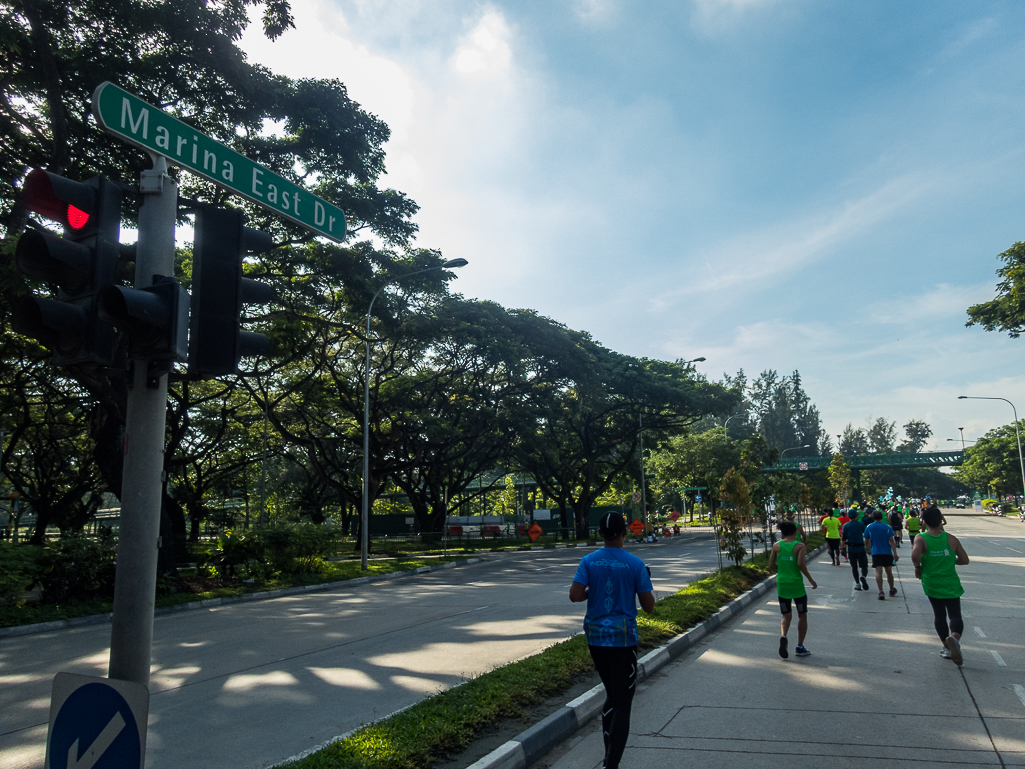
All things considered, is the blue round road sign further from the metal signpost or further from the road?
the road

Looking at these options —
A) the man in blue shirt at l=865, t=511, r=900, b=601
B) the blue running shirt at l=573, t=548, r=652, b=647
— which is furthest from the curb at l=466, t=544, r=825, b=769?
the man in blue shirt at l=865, t=511, r=900, b=601

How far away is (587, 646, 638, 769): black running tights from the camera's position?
4.44m

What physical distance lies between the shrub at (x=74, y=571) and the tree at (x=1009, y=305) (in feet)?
93.9

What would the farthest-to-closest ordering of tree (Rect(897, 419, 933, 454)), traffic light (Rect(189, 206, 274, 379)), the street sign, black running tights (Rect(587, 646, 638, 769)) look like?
tree (Rect(897, 419, 933, 454)) < black running tights (Rect(587, 646, 638, 769)) < traffic light (Rect(189, 206, 274, 379)) < the street sign

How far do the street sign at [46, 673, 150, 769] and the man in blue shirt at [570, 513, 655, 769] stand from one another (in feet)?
8.38

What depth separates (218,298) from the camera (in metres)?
3.50

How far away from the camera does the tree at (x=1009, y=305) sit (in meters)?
24.7

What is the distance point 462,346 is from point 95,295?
27.2m

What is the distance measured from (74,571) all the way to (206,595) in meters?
2.63

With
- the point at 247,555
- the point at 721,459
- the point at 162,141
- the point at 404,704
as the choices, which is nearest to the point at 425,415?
the point at 247,555

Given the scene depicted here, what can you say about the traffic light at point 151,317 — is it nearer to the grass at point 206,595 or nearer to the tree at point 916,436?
the grass at point 206,595

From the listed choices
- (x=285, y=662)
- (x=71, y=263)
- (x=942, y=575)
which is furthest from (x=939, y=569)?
(x=71, y=263)

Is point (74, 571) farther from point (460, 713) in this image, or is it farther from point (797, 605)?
point (797, 605)

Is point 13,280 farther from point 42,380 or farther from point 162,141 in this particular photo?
point 42,380
